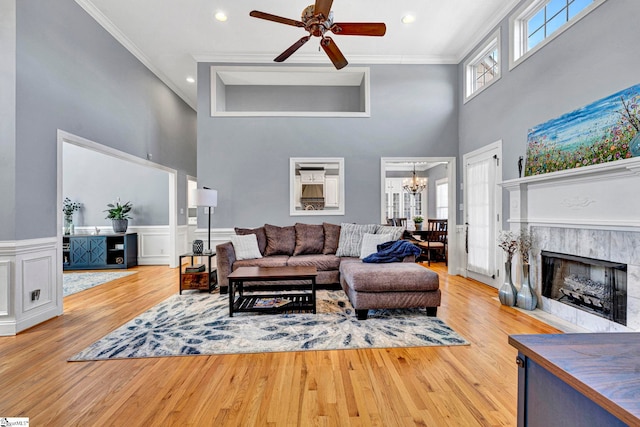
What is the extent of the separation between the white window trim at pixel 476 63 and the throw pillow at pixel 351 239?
106 inches

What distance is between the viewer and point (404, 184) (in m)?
9.64

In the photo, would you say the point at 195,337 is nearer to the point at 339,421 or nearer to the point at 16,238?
the point at 339,421

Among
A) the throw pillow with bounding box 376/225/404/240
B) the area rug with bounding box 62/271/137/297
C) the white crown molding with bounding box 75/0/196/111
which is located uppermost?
the white crown molding with bounding box 75/0/196/111

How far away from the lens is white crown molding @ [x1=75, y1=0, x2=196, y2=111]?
144 inches

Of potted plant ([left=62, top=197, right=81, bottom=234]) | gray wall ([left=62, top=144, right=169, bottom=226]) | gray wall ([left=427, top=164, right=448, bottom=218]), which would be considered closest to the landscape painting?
gray wall ([left=427, top=164, right=448, bottom=218])

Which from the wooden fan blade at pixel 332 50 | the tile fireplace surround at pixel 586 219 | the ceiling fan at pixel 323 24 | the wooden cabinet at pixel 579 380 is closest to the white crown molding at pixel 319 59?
the wooden fan blade at pixel 332 50

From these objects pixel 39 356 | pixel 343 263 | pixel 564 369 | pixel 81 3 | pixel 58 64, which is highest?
pixel 81 3

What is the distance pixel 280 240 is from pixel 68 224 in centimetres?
484

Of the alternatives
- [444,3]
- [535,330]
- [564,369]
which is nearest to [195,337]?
[564,369]

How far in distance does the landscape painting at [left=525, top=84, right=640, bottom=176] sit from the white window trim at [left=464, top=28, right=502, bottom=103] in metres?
1.31

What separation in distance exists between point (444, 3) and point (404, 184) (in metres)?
6.27

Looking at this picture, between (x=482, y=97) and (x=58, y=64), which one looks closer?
(x=58, y=64)

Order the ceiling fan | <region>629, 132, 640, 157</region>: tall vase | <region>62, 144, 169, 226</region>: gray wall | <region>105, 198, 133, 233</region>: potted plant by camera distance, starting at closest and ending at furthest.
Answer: <region>629, 132, 640, 157</region>: tall vase < the ceiling fan < <region>105, 198, 133, 233</region>: potted plant < <region>62, 144, 169, 226</region>: gray wall

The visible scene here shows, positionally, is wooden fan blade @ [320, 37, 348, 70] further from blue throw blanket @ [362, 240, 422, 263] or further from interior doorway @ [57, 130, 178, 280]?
interior doorway @ [57, 130, 178, 280]
